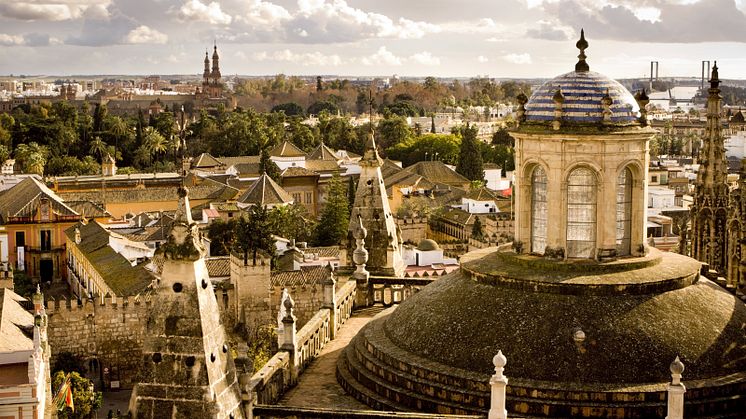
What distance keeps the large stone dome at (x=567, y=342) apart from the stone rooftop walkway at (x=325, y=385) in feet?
0.80

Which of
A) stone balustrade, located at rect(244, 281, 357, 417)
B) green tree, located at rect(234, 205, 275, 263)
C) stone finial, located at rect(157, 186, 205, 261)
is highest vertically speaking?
stone finial, located at rect(157, 186, 205, 261)

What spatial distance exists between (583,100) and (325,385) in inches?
211

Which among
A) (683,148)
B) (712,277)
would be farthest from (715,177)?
(683,148)

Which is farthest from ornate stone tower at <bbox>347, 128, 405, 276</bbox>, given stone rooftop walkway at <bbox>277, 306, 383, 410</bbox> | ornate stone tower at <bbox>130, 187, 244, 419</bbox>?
ornate stone tower at <bbox>130, 187, 244, 419</bbox>

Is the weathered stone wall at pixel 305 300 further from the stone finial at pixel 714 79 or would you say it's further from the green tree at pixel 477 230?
the green tree at pixel 477 230

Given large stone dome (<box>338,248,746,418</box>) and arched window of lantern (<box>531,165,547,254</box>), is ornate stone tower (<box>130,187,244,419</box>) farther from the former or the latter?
arched window of lantern (<box>531,165,547,254</box>)

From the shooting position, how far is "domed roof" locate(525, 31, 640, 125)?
15039mm

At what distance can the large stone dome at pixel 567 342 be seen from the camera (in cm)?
1362

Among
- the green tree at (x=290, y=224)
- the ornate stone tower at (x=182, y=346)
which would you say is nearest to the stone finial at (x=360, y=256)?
the ornate stone tower at (x=182, y=346)

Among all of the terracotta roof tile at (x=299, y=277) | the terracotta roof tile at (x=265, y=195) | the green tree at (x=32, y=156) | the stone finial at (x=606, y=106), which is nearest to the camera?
the stone finial at (x=606, y=106)

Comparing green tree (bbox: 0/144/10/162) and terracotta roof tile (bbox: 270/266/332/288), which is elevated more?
green tree (bbox: 0/144/10/162)

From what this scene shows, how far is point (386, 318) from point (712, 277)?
5.30 m

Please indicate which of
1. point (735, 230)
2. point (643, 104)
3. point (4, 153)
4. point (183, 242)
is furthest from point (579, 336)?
point (4, 153)

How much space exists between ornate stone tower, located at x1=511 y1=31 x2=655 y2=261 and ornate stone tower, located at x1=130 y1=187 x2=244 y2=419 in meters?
5.12
